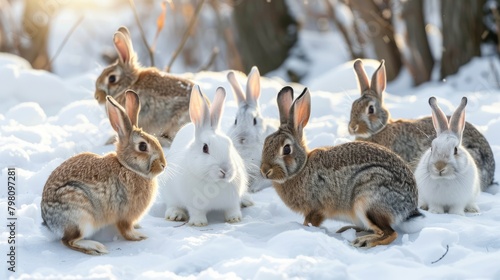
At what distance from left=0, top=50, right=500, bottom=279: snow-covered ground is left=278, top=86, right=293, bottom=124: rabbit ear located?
0.74 meters

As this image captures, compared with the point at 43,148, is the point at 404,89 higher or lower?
higher

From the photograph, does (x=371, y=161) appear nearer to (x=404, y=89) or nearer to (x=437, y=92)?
(x=437, y=92)

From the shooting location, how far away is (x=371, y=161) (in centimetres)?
563

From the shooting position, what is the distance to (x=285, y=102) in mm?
5984

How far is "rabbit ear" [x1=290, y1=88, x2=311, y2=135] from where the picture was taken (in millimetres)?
5859

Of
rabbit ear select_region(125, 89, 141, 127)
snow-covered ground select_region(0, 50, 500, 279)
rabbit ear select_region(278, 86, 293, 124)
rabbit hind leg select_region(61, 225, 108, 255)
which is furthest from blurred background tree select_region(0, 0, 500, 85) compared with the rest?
rabbit hind leg select_region(61, 225, 108, 255)

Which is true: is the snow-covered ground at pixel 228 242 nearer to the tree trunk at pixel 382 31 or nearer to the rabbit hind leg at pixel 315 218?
the rabbit hind leg at pixel 315 218

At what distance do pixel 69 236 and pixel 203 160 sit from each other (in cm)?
108

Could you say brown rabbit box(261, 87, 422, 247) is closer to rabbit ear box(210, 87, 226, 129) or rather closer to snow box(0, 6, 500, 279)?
snow box(0, 6, 500, 279)

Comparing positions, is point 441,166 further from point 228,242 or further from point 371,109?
point 228,242

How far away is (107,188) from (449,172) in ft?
8.29

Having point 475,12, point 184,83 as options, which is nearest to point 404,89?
point 475,12

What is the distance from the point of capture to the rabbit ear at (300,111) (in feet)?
19.2

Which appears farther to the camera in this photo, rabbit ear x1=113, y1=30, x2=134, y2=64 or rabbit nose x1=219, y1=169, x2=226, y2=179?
rabbit ear x1=113, y1=30, x2=134, y2=64
